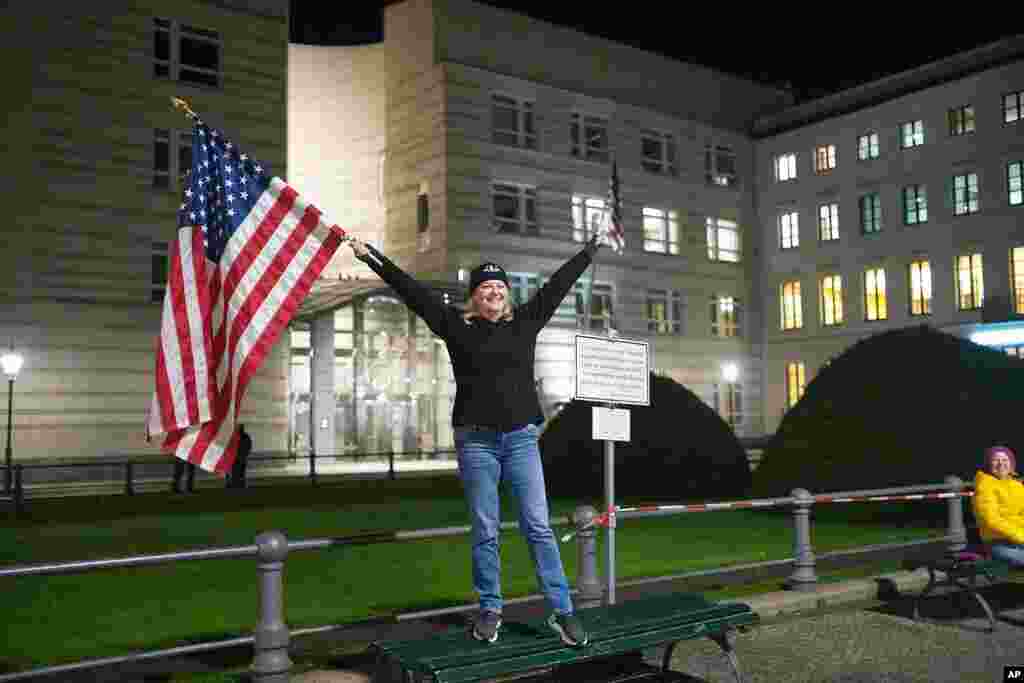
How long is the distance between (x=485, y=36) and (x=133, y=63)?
15696 mm

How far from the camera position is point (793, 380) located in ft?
178

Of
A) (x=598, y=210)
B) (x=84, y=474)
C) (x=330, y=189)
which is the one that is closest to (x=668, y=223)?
(x=598, y=210)

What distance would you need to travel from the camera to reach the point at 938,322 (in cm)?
4747

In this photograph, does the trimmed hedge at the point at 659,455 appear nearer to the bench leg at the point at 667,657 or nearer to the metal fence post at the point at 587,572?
the metal fence post at the point at 587,572

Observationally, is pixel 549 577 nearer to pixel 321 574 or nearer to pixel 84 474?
pixel 321 574

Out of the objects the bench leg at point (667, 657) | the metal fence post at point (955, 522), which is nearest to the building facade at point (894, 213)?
the metal fence post at point (955, 522)

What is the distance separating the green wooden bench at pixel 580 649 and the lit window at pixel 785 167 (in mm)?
49615

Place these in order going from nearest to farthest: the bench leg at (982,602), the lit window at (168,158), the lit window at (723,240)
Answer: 1. the bench leg at (982,602)
2. the lit window at (168,158)
3. the lit window at (723,240)

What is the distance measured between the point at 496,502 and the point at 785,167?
51532mm

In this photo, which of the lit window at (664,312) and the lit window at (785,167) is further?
the lit window at (785,167)

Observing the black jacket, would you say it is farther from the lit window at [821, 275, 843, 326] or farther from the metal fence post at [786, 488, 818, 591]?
the lit window at [821, 275, 843, 326]

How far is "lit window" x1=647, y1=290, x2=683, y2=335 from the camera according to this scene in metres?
50.8

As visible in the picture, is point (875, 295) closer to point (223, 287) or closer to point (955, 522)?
point (955, 522)

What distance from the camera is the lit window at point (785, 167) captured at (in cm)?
5425
